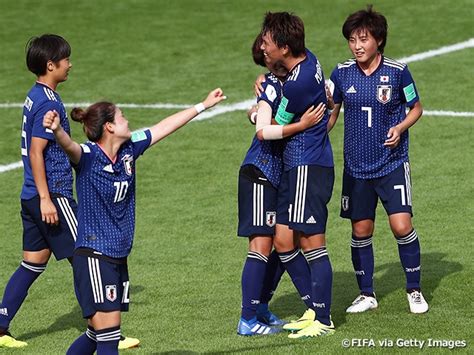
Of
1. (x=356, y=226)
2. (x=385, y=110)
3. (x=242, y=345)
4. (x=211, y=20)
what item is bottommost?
(x=242, y=345)

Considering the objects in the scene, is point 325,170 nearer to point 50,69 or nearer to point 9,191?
point 50,69

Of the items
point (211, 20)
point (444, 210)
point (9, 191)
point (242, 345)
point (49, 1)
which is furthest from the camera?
point (49, 1)

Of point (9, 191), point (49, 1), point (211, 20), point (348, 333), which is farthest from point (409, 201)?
point (49, 1)

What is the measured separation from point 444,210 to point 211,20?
430 inches

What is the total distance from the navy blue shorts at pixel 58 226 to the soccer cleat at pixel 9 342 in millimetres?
737

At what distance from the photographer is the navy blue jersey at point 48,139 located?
30.6 feet

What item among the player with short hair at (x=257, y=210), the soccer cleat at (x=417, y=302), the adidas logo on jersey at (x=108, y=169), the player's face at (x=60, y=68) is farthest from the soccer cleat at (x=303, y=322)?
the player's face at (x=60, y=68)

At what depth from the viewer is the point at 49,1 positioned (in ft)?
82.1

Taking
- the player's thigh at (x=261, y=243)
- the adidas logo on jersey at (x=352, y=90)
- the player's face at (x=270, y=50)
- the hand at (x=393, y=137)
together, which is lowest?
the player's thigh at (x=261, y=243)

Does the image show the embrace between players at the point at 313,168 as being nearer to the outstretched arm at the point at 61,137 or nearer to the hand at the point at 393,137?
the hand at the point at 393,137

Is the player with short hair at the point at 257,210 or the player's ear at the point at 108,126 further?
the player with short hair at the point at 257,210

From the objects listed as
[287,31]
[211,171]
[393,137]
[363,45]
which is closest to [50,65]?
[287,31]

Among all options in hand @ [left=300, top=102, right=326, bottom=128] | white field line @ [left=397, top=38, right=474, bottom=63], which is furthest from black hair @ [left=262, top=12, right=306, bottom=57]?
white field line @ [left=397, top=38, right=474, bottom=63]

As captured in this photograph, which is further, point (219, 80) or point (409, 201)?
point (219, 80)
